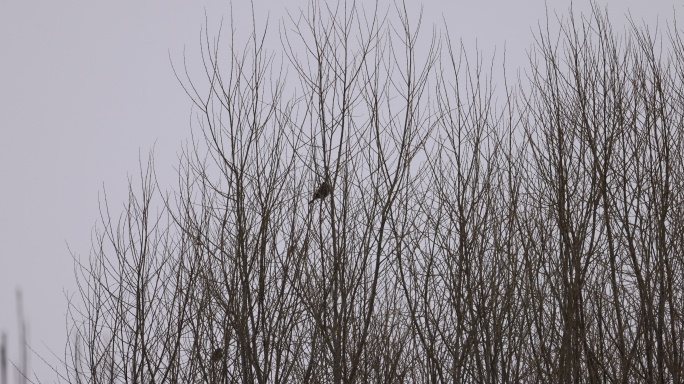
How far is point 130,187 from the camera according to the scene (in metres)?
5.78

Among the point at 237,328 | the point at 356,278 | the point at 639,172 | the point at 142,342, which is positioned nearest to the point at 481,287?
the point at 356,278

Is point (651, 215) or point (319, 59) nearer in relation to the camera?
point (319, 59)

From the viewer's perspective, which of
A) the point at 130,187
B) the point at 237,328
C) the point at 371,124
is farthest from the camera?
the point at 130,187

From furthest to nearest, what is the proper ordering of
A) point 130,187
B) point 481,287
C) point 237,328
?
point 130,187 < point 481,287 < point 237,328

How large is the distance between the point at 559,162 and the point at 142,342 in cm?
291

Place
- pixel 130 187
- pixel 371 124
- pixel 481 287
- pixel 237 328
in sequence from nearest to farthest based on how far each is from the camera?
pixel 237 328 < pixel 371 124 < pixel 481 287 < pixel 130 187

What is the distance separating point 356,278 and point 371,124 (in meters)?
0.89

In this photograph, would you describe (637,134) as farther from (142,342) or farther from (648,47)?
(142,342)

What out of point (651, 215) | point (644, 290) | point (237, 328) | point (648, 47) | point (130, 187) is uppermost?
point (648, 47)

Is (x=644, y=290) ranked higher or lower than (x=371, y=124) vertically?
lower

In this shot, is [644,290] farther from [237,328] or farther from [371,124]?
[237,328]

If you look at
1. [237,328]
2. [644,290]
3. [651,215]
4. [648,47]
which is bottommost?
[237,328]

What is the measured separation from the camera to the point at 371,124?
4.79 meters

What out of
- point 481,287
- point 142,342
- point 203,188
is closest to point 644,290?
point 481,287
